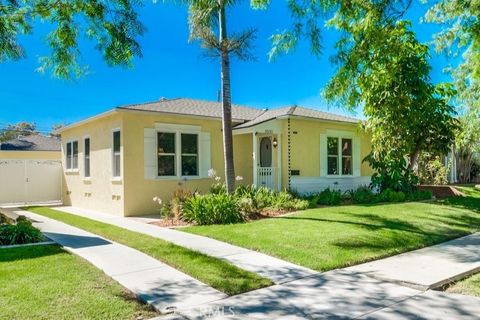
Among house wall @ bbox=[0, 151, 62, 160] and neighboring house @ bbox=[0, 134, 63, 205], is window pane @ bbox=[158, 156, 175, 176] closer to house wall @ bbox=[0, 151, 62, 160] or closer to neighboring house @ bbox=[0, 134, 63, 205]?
neighboring house @ bbox=[0, 134, 63, 205]

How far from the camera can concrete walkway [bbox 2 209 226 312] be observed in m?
4.59

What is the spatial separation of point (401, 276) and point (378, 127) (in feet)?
34.0

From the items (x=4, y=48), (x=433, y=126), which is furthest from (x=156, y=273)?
(x=433, y=126)

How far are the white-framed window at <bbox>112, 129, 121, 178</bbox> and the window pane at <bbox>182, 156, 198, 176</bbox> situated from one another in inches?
91.3

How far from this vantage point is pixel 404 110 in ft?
46.8

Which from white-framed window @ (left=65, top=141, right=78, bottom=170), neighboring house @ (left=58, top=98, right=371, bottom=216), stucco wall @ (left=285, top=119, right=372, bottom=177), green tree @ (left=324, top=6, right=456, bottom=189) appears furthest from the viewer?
white-framed window @ (left=65, top=141, right=78, bottom=170)

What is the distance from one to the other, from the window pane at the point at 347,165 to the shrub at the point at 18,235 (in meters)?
12.5

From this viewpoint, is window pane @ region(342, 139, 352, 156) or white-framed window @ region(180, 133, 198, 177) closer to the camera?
white-framed window @ region(180, 133, 198, 177)

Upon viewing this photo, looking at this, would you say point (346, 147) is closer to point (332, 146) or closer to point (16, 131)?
point (332, 146)

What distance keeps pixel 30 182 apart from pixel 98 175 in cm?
629

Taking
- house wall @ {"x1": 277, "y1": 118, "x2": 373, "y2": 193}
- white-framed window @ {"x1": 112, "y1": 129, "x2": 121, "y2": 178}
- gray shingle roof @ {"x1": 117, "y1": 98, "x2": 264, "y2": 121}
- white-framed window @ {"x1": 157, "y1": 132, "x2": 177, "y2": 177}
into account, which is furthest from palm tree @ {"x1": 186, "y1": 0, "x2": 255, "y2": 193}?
white-framed window @ {"x1": 112, "y1": 129, "x2": 121, "y2": 178}

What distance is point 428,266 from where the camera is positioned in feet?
19.7

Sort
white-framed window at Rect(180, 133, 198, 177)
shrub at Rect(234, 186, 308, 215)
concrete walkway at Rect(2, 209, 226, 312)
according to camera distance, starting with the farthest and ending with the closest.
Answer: white-framed window at Rect(180, 133, 198, 177)
shrub at Rect(234, 186, 308, 215)
concrete walkway at Rect(2, 209, 226, 312)

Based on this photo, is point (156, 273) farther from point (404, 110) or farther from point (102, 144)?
point (404, 110)
